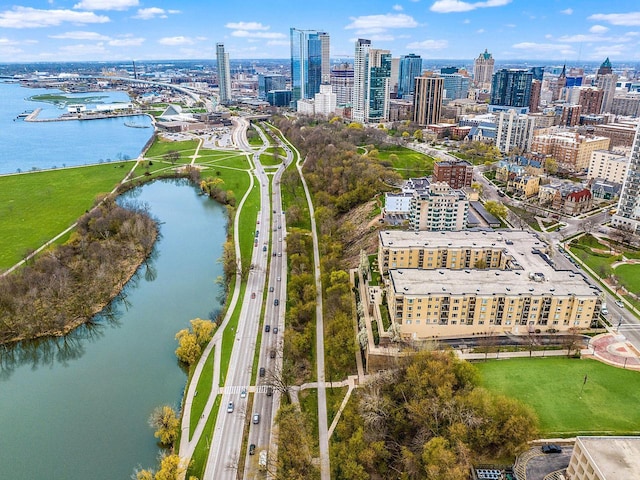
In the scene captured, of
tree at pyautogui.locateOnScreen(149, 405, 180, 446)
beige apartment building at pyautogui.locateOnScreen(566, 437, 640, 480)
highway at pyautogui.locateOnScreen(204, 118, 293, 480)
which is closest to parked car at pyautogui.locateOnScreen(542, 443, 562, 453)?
beige apartment building at pyautogui.locateOnScreen(566, 437, 640, 480)

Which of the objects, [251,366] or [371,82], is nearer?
[251,366]

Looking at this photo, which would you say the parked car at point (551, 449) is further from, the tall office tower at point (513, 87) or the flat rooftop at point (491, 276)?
the tall office tower at point (513, 87)

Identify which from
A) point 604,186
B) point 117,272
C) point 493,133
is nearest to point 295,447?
point 117,272

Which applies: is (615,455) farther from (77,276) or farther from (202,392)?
(77,276)

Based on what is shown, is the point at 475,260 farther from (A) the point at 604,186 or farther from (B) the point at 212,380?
(A) the point at 604,186

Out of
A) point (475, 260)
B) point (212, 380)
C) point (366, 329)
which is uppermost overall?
point (475, 260)

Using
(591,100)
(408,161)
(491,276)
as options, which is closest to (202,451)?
(491,276)

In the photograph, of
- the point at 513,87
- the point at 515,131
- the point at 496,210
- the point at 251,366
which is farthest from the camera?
the point at 513,87
